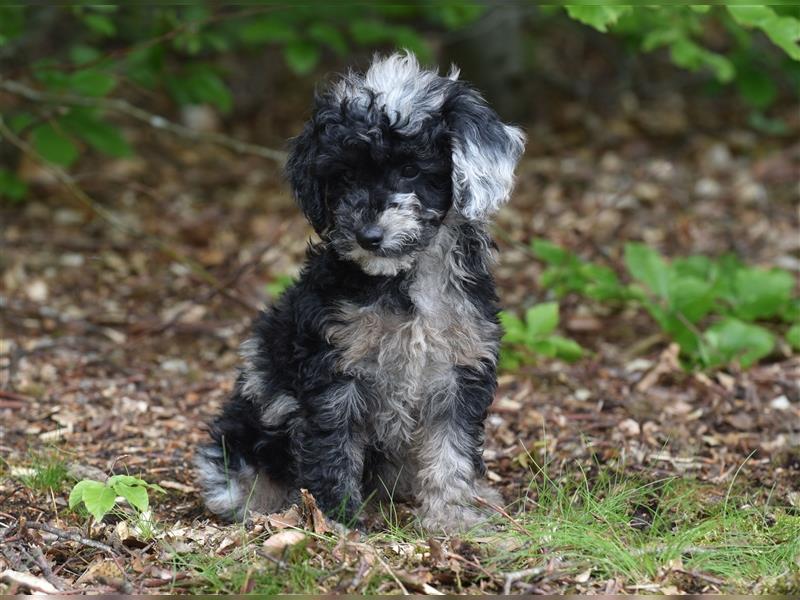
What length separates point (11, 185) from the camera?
7809 mm

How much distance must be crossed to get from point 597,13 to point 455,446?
2.03m

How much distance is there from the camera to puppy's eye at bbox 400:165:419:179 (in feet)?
13.1

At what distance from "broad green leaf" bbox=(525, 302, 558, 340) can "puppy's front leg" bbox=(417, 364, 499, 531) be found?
73.5 inches

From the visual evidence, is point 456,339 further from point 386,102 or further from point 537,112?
point 537,112

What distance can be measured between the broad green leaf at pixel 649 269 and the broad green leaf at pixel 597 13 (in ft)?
5.92

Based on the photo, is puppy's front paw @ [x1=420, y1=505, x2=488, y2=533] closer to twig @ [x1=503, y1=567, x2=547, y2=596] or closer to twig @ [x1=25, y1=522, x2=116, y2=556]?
twig @ [x1=503, y1=567, x2=547, y2=596]

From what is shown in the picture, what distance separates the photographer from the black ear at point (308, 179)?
4172 mm

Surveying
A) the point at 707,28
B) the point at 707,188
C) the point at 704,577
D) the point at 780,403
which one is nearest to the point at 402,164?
the point at 704,577

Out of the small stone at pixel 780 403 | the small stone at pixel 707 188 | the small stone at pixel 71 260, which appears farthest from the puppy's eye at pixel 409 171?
the small stone at pixel 707 188

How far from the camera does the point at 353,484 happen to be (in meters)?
4.23

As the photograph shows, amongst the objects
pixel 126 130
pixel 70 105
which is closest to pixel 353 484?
pixel 70 105

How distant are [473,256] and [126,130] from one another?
21.8ft

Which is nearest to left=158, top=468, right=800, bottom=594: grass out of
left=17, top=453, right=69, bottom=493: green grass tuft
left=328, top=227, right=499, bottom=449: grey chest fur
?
left=328, top=227, right=499, bottom=449: grey chest fur

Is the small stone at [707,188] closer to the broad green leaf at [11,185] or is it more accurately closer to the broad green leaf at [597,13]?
the broad green leaf at [597,13]
